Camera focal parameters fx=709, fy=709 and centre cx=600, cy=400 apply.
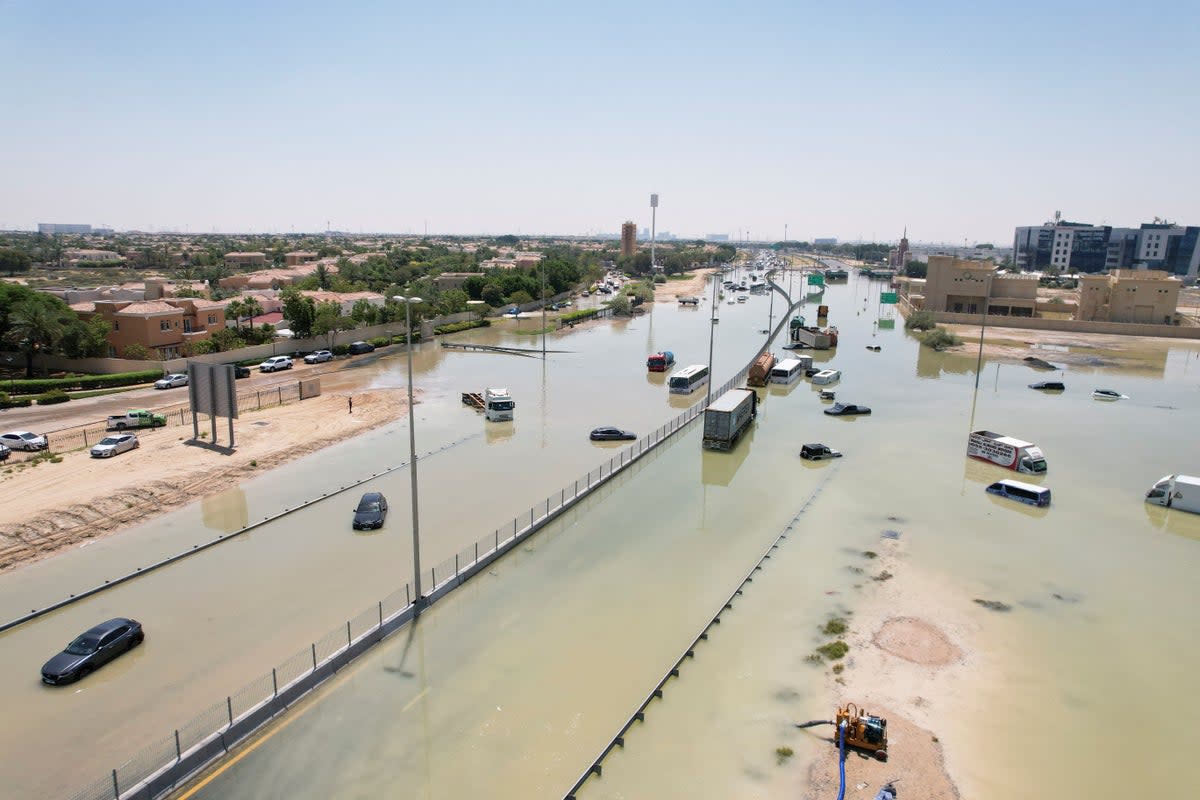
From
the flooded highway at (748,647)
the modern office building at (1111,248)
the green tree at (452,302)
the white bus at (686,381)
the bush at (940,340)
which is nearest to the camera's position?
the flooded highway at (748,647)

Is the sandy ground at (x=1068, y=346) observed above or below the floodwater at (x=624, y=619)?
above

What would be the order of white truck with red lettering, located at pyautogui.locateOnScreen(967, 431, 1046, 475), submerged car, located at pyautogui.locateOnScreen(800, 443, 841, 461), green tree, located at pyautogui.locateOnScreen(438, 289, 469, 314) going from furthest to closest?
green tree, located at pyautogui.locateOnScreen(438, 289, 469, 314), submerged car, located at pyautogui.locateOnScreen(800, 443, 841, 461), white truck with red lettering, located at pyautogui.locateOnScreen(967, 431, 1046, 475)

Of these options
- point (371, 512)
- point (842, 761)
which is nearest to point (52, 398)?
point (371, 512)

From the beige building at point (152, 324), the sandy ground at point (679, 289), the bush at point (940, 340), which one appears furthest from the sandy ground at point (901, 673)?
the sandy ground at point (679, 289)

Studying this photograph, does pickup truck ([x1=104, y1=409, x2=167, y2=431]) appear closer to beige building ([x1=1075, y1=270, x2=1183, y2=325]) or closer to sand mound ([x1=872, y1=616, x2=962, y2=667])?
sand mound ([x1=872, y1=616, x2=962, y2=667])

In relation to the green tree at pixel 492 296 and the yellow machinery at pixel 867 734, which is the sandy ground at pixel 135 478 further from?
the green tree at pixel 492 296

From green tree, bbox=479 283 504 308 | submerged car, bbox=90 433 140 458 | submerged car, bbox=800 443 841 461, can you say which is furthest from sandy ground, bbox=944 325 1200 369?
submerged car, bbox=90 433 140 458
